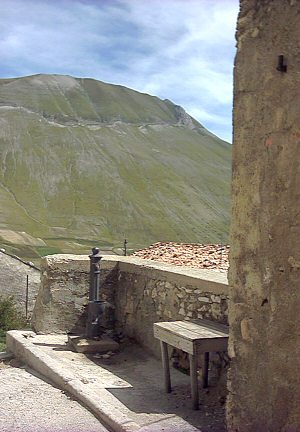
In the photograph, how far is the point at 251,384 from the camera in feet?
12.0

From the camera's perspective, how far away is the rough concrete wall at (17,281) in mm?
21453

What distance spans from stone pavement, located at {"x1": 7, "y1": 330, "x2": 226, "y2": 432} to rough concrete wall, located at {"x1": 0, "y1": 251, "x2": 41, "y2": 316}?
14.5 metres

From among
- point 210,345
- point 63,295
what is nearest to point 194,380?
point 210,345

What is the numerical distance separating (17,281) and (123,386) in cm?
1709

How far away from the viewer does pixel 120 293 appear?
806 centimetres

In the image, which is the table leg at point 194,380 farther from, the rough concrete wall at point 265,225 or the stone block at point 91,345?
the stone block at point 91,345

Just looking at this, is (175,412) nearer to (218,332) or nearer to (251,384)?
(218,332)

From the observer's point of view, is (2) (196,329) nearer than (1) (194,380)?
No

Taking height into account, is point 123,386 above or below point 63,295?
below

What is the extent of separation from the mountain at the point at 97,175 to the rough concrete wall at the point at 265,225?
64773 mm

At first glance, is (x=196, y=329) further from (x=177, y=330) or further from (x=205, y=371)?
(x=205, y=371)

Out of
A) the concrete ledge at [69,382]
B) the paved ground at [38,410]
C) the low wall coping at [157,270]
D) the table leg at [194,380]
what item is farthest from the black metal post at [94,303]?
the table leg at [194,380]

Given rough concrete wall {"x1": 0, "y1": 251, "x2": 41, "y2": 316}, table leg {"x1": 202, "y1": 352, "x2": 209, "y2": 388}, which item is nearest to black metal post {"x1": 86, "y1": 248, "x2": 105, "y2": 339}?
table leg {"x1": 202, "y1": 352, "x2": 209, "y2": 388}

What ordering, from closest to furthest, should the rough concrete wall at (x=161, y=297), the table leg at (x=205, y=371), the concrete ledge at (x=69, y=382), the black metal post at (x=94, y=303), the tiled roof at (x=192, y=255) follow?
the concrete ledge at (x=69, y=382) → the table leg at (x=205, y=371) → the rough concrete wall at (x=161, y=297) → the black metal post at (x=94, y=303) → the tiled roof at (x=192, y=255)
